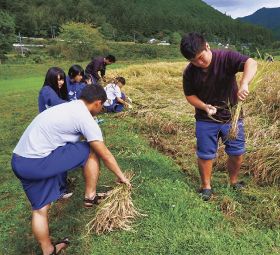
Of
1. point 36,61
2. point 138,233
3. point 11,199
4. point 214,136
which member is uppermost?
point 214,136

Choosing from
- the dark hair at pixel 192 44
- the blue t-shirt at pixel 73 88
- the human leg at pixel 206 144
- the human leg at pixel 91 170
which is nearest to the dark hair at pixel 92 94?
the human leg at pixel 91 170

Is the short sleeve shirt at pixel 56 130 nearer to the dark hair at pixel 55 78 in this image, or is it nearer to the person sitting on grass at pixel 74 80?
the dark hair at pixel 55 78

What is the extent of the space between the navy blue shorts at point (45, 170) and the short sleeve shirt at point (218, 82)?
127 cm

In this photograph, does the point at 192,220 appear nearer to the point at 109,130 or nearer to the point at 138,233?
the point at 138,233

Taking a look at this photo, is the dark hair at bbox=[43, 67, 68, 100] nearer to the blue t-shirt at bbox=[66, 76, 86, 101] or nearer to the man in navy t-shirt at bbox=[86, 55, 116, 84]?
the blue t-shirt at bbox=[66, 76, 86, 101]

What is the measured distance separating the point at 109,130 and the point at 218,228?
393cm

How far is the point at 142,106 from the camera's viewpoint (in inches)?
337

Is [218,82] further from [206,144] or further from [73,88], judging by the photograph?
[73,88]

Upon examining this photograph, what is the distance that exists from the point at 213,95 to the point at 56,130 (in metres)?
1.58

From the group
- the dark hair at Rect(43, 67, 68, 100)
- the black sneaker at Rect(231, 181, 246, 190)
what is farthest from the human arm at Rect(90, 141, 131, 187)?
the dark hair at Rect(43, 67, 68, 100)

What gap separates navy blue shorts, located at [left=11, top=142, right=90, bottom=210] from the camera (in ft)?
10.2

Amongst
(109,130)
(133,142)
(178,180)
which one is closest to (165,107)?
(109,130)

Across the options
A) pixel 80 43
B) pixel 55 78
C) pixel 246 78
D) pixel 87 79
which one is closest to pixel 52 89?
pixel 55 78

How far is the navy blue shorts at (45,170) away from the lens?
310cm
